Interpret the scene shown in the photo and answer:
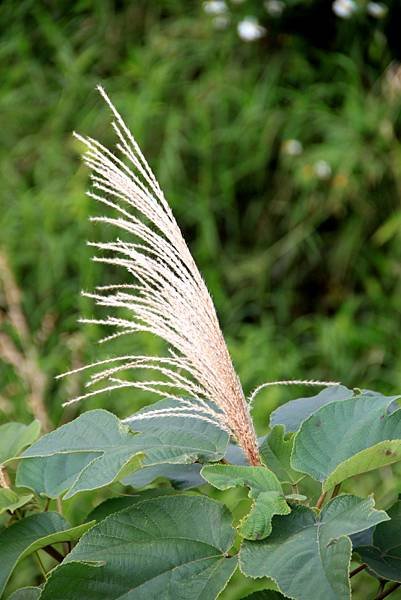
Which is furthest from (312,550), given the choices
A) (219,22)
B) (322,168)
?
(219,22)

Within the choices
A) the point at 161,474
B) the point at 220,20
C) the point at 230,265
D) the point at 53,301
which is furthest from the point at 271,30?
the point at 161,474

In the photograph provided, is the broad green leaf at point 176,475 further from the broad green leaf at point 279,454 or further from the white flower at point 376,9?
the white flower at point 376,9

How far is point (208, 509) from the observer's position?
0.85 metres

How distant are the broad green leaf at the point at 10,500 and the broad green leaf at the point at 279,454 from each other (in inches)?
8.1

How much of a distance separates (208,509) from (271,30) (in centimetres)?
358

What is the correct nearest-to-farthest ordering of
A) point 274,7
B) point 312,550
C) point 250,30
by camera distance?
point 312,550 → point 250,30 → point 274,7

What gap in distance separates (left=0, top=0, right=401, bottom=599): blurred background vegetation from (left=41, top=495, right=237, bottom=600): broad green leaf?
2406 millimetres

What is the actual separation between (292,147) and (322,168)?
0.15 m

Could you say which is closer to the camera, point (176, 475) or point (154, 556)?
point (154, 556)

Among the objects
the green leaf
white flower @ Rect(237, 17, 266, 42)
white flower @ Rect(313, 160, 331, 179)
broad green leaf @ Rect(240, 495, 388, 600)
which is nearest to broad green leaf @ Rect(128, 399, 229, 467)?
the green leaf

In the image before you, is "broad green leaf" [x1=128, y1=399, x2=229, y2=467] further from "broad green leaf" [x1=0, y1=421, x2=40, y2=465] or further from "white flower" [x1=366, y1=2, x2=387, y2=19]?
"white flower" [x1=366, y1=2, x2=387, y2=19]

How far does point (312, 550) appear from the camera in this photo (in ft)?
2.58

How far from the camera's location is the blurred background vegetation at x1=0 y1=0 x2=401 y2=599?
11.7 feet

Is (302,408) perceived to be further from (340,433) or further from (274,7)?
(274,7)
